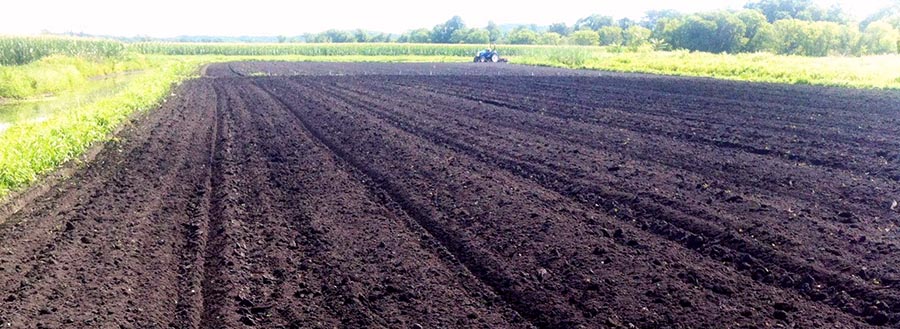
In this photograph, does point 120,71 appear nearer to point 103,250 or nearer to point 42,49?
point 42,49

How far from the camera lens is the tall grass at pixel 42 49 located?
132 ft

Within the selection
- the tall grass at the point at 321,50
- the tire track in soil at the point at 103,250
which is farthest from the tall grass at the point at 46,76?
the tall grass at the point at 321,50

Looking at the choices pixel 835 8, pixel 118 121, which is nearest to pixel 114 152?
pixel 118 121

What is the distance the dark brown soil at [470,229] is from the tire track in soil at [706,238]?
0.03 m

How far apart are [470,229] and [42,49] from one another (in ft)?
151

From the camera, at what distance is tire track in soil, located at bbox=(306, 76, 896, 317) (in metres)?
5.70

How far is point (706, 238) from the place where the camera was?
7109 mm

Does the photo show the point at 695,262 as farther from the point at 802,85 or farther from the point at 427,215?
the point at 802,85

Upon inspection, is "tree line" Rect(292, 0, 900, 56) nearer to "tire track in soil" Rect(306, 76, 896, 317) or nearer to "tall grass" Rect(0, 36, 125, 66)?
"tall grass" Rect(0, 36, 125, 66)

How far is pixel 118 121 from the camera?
16.5m

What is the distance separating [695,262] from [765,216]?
1971mm

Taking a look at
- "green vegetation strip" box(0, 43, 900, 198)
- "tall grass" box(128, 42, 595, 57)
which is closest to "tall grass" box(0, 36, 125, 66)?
"green vegetation strip" box(0, 43, 900, 198)

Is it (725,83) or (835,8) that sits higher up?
(835,8)

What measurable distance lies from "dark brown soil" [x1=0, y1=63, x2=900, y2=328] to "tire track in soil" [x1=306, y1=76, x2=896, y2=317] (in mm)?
28
